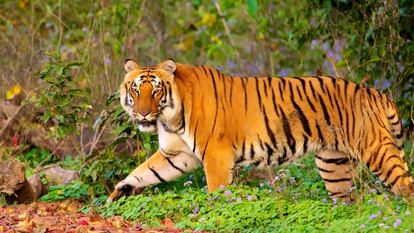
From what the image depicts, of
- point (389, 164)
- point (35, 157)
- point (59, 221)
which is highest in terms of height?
point (389, 164)

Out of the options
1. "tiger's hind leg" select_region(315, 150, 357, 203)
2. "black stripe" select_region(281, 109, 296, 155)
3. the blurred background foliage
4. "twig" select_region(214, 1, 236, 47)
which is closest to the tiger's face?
the blurred background foliage

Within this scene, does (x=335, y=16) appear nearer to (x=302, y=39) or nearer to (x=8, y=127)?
(x=302, y=39)

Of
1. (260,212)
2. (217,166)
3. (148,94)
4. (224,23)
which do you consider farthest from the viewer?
(224,23)

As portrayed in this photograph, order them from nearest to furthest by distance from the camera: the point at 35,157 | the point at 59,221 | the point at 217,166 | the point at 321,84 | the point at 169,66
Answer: the point at 59,221 → the point at 217,166 → the point at 169,66 → the point at 321,84 → the point at 35,157

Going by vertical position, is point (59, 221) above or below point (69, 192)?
above

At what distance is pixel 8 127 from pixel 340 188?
4.16 m

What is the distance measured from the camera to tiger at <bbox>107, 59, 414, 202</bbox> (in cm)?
808

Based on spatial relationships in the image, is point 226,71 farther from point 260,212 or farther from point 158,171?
point 260,212

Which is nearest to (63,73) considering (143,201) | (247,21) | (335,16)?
(143,201)

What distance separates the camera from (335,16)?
10148 mm

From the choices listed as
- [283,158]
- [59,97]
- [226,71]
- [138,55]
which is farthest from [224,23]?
[283,158]

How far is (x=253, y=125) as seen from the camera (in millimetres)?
8297

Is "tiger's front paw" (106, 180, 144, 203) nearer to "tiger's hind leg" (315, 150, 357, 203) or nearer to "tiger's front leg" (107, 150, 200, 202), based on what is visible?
"tiger's front leg" (107, 150, 200, 202)

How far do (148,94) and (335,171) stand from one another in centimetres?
180
